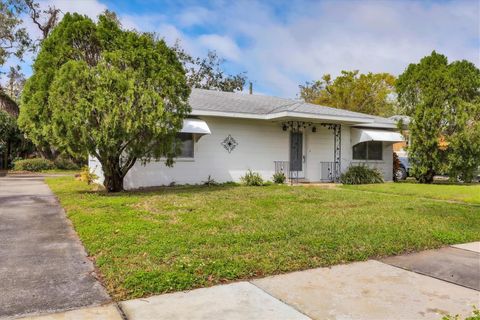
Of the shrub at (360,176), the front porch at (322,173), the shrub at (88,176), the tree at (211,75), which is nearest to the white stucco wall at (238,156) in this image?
the front porch at (322,173)

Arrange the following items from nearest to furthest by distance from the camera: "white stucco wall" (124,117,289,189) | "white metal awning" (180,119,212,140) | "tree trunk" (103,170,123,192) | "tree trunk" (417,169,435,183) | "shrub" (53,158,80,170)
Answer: "tree trunk" (103,170,123,192) → "white metal awning" (180,119,212,140) → "white stucco wall" (124,117,289,189) → "tree trunk" (417,169,435,183) → "shrub" (53,158,80,170)

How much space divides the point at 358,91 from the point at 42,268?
1363 inches

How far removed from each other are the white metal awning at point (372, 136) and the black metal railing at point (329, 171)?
1474mm

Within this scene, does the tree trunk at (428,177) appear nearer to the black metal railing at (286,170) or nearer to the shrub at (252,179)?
the black metal railing at (286,170)

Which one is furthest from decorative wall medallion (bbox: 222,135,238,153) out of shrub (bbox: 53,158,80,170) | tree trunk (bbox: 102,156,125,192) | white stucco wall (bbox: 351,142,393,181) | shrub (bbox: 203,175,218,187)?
shrub (bbox: 53,158,80,170)

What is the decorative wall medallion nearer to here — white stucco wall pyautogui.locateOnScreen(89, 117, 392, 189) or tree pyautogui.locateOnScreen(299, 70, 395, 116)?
white stucco wall pyautogui.locateOnScreen(89, 117, 392, 189)

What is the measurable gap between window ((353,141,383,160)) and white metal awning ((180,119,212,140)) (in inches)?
301

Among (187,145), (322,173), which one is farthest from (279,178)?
(187,145)

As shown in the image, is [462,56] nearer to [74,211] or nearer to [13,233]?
[74,211]

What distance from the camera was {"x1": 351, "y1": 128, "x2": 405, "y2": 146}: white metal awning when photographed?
666 inches

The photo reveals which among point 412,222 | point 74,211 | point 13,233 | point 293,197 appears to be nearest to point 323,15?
point 293,197

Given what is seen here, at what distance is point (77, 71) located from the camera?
31.4 ft

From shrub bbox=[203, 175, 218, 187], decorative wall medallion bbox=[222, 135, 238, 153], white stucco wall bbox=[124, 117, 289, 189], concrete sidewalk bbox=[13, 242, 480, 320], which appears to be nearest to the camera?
concrete sidewalk bbox=[13, 242, 480, 320]

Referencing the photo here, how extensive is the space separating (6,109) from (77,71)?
65.7 ft
